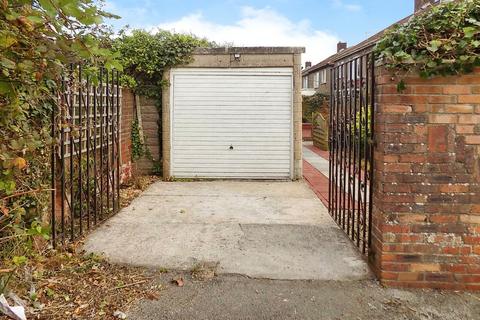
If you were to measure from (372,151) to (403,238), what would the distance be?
2.49ft

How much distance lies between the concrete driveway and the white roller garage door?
2.12 m

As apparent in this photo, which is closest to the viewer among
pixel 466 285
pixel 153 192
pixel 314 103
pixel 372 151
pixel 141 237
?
pixel 466 285

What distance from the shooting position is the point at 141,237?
4.66m

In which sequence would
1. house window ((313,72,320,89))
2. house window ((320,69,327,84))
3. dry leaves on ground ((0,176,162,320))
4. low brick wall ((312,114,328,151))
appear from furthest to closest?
house window ((313,72,320,89)) < house window ((320,69,327,84)) < low brick wall ((312,114,328,151)) < dry leaves on ground ((0,176,162,320))

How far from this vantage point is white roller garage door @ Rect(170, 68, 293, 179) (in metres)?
9.04

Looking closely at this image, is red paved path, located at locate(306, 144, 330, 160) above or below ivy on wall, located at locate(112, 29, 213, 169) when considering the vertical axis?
below

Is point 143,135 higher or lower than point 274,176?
higher

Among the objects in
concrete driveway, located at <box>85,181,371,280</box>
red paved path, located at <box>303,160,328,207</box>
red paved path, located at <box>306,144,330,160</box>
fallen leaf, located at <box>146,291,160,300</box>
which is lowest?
fallen leaf, located at <box>146,291,160,300</box>

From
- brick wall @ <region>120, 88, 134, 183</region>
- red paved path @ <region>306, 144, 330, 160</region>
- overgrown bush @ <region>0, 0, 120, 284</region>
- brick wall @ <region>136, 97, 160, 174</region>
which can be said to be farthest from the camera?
red paved path @ <region>306, 144, 330, 160</region>

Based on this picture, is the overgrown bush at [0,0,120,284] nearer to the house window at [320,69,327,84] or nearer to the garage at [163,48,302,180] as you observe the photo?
the garage at [163,48,302,180]

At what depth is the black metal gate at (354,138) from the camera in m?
3.85

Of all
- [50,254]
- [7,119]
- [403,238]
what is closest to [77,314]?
[50,254]

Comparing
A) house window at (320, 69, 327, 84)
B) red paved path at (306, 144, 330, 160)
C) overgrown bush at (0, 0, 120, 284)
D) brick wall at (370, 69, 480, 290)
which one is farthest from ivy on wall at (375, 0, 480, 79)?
house window at (320, 69, 327, 84)

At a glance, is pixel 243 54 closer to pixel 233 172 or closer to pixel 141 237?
pixel 233 172
